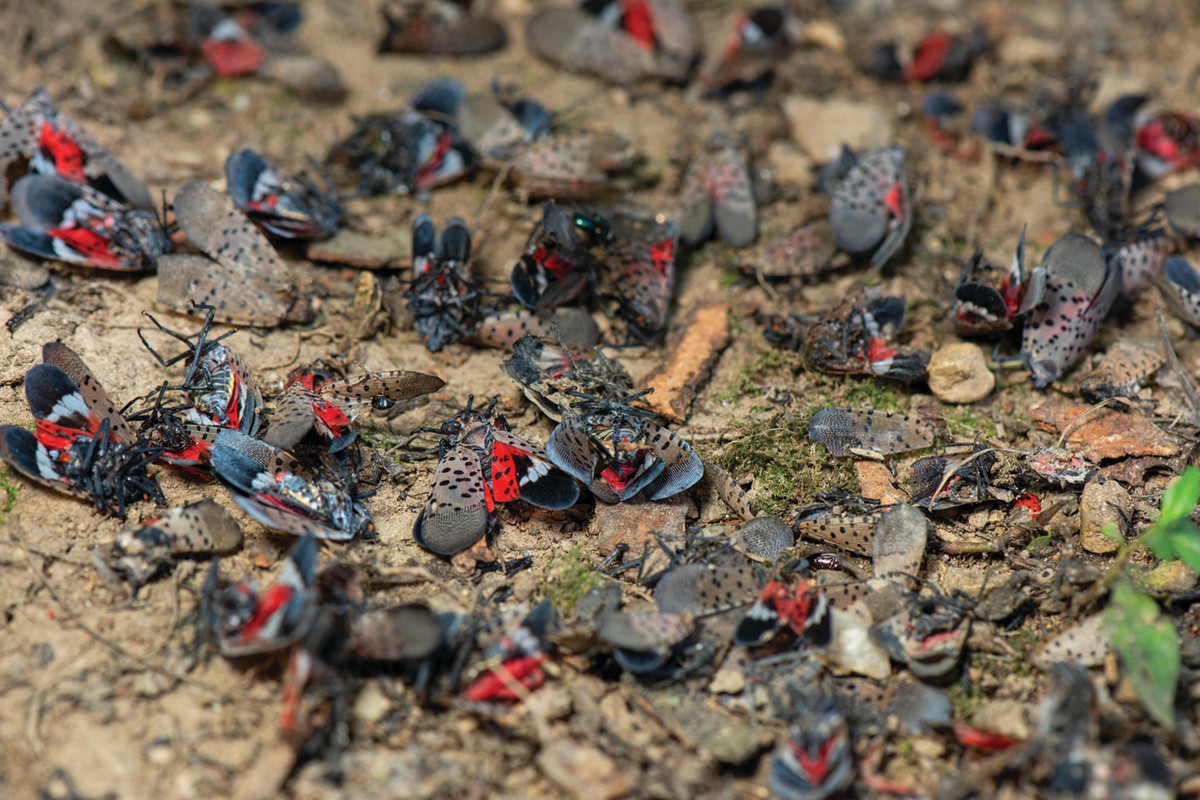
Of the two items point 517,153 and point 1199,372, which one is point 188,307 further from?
point 1199,372

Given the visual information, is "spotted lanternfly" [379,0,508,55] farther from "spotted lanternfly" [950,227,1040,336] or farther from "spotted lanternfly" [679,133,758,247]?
"spotted lanternfly" [950,227,1040,336]

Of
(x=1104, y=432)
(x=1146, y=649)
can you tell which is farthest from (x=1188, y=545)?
(x=1104, y=432)

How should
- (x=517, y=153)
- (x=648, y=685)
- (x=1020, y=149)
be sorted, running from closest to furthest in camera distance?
(x=648, y=685)
(x=517, y=153)
(x=1020, y=149)

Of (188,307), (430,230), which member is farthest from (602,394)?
(188,307)

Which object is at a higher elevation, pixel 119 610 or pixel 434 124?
pixel 434 124

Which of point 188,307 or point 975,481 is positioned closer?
point 975,481

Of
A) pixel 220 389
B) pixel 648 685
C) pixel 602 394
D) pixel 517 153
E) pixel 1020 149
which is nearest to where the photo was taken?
pixel 648 685

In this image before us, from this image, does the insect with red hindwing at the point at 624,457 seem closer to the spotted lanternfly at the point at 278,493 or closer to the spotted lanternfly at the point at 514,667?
the spotted lanternfly at the point at 514,667
